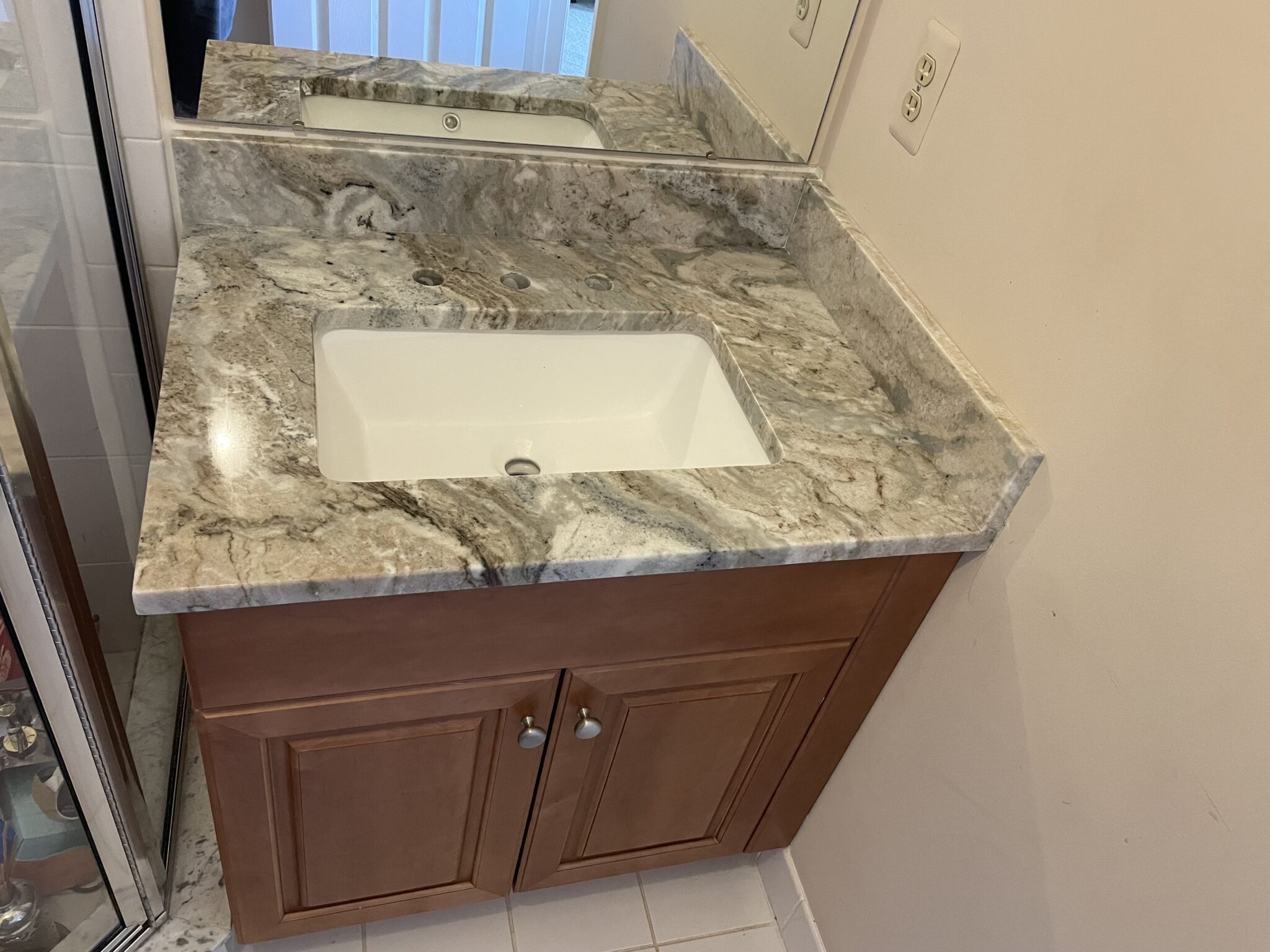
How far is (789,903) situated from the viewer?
55.3 inches

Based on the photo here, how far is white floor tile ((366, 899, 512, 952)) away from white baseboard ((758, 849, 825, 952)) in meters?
Result: 0.41

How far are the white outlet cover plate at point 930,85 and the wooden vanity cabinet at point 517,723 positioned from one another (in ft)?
1.59

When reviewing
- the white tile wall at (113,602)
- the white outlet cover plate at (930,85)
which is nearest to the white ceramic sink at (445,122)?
the white outlet cover plate at (930,85)

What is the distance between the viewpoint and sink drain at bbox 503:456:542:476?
1095 millimetres

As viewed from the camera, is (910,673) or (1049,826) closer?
(1049,826)

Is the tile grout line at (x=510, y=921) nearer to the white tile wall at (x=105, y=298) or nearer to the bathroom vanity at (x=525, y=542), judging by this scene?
the bathroom vanity at (x=525, y=542)

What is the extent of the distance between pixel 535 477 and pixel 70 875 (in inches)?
29.9

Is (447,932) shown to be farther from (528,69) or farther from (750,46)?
(750,46)

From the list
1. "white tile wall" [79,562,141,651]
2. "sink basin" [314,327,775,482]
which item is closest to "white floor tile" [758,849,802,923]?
"sink basin" [314,327,775,482]

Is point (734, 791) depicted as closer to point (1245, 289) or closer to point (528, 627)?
point (528, 627)

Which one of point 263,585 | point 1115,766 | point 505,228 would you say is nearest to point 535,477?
point 263,585

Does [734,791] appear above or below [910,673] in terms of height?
below

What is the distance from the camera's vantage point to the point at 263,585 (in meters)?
0.71

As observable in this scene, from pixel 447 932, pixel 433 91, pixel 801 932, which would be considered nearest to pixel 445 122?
pixel 433 91
